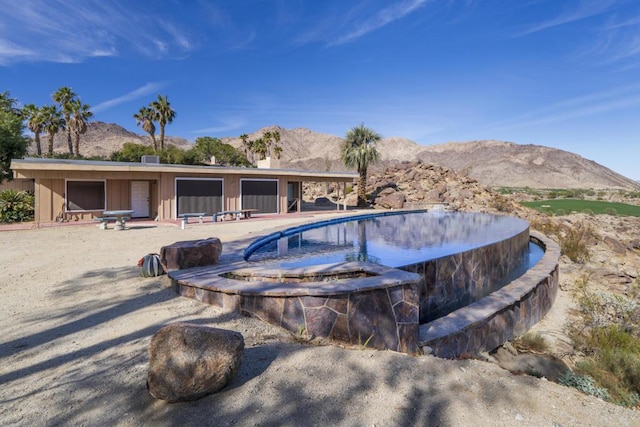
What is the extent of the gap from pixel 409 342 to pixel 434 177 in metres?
29.4

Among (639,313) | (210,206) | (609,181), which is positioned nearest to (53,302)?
(639,313)

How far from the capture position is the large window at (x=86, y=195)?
1502cm

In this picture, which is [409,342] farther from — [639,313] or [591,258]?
[591,258]

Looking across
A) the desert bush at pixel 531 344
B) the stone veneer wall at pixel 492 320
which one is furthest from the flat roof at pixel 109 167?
the desert bush at pixel 531 344

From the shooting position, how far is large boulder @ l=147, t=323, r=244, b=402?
2598 millimetres

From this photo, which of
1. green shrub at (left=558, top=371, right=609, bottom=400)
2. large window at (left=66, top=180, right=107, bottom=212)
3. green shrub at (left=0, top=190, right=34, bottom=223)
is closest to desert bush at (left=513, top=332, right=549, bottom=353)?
green shrub at (left=558, top=371, right=609, bottom=400)

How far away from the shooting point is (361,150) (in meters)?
26.0

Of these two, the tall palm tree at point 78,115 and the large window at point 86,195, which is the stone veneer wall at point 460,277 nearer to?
the large window at point 86,195

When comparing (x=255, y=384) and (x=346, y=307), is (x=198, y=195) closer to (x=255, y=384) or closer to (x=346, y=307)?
(x=346, y=307)

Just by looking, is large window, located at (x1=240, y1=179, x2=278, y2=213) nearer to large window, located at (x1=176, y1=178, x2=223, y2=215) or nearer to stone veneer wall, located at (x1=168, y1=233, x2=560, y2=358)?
large window, located at (x1=176, y1=178, x2=223, y2=215)

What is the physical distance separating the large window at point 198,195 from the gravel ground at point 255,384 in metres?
12.7

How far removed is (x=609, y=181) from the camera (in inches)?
3718

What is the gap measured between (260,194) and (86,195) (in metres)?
8.40

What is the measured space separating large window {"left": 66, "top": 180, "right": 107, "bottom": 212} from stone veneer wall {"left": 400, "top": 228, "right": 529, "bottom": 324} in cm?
1524
